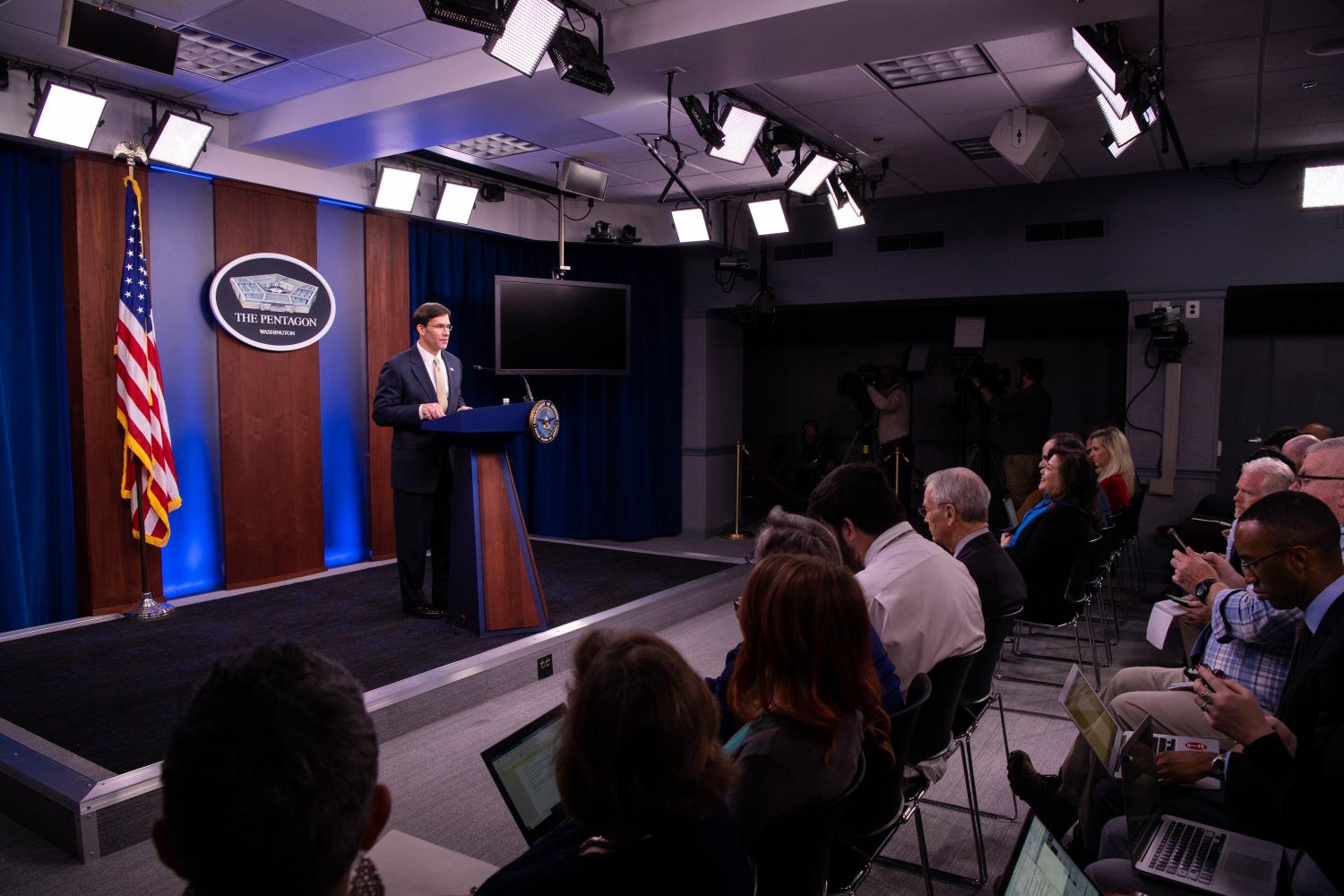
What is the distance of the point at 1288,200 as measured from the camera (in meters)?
6.25

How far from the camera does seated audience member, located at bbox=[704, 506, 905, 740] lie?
2.00 meters

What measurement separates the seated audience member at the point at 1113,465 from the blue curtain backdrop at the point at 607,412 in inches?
161

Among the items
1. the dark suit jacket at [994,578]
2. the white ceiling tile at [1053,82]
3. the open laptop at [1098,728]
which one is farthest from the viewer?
the white ceiling tile at [1053,82]

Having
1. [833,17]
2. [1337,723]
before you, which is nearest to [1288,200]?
[833,17]

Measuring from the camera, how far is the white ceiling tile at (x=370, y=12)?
3896mm

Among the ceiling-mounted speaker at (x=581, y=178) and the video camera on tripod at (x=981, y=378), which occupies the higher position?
the ceiling-mounted speaker at (x=581, y=178)

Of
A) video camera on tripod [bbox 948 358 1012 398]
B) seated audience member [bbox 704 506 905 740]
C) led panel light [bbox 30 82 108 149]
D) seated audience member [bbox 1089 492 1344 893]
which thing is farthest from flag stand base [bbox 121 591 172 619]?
video camera on tripod [bbox 948 358 1012 398]

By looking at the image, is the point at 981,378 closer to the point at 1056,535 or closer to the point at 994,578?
the point at 1056,535

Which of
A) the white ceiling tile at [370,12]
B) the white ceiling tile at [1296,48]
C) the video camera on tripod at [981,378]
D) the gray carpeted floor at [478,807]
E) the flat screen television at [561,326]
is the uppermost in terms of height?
the white ceiling tile at [370,12]

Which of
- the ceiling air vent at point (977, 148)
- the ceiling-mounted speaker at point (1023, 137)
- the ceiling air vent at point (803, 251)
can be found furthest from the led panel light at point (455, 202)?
the ceiling-mounted speaker at point (1023, 137)

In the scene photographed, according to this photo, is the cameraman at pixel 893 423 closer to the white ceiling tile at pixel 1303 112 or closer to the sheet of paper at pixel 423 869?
the white ceiling tile at pixel 1303 112

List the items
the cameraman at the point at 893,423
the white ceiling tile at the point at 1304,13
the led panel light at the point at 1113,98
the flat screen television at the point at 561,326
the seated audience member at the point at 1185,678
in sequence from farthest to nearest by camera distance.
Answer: the cameraman at the point at 893,423 → the flat screen television at the point at 561,326 → the led panel light at the point at 1113,98 → the white ceiling tile at the point at 1304,13 → the seated audience member at the point at 1185,678

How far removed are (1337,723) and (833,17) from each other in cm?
312

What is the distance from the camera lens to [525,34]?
3586mm
